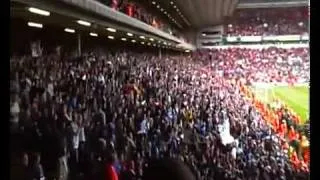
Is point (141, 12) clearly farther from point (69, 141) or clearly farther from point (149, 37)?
point (69, 141)

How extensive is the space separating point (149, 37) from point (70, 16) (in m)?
0.33

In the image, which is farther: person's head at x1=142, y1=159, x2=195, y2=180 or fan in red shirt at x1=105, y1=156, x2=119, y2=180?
fan in red shirt at x1=105, y1=156, x2=119, y2=180

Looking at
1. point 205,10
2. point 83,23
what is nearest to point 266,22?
point 205,10

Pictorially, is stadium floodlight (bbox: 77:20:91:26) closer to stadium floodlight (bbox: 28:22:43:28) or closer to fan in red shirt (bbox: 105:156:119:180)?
stadium floodlight (bbox: 28:22:43:28)

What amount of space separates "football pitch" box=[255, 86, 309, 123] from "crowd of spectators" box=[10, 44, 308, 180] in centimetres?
6

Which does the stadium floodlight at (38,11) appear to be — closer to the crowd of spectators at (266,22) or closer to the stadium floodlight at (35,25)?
the stadium floodlight at (35,25)

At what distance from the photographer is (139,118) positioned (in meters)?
1.75

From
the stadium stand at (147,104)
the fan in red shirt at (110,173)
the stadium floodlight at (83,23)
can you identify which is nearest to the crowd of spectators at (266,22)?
the stadium stand at (147,104)

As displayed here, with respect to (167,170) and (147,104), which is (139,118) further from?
(167,170)

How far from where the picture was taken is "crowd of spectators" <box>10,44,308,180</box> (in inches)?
64.4

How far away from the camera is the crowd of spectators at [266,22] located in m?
1.63

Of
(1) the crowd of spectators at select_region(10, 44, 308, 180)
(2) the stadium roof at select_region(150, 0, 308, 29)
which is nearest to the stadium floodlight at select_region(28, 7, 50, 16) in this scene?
(1) the crowd of spectators at select_region(10, 44, 308, 180)

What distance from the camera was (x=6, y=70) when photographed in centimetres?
170
